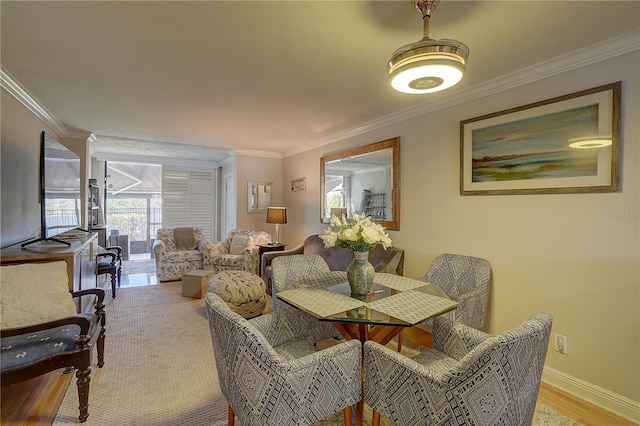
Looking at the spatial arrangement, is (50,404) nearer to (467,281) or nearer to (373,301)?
(373,301)

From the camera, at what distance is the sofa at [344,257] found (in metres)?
3.31

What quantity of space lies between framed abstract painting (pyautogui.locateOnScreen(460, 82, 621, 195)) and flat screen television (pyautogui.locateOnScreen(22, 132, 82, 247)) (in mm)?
3642

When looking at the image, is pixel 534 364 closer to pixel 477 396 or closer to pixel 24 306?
pixel 477 396

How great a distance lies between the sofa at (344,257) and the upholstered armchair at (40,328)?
6.92 ft

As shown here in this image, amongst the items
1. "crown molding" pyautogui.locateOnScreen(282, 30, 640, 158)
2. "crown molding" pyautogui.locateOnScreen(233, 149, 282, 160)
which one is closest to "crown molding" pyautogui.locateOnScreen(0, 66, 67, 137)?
"crown molding" pyautogui.locateOnScreen(233, 149, 282, 160)

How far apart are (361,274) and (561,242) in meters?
1.53

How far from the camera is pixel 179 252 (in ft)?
17.7

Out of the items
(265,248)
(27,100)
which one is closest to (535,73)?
(265,248)

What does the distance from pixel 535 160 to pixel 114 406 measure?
346cm

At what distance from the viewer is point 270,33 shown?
188 centimetres

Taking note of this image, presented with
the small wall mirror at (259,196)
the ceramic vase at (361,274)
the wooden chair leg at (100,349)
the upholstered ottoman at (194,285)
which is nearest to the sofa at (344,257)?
the upholstered ottoman at (194,285)

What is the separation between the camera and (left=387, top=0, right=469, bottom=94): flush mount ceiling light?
1442mm

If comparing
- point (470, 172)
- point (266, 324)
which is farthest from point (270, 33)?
point (470, 172)

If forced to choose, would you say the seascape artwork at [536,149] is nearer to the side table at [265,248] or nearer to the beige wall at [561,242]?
the beige wall at [561,242]
